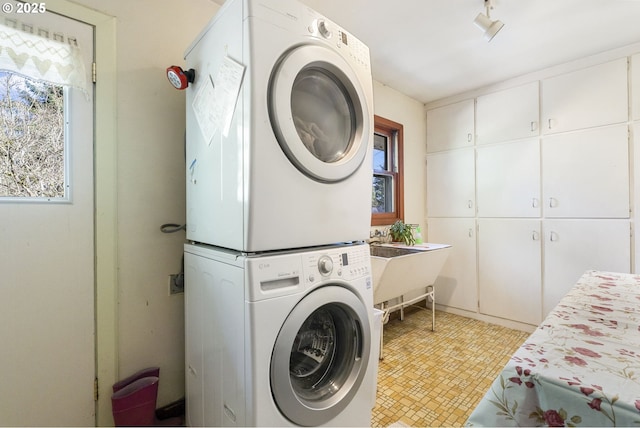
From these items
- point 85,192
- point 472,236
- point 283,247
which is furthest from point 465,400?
point 85,192

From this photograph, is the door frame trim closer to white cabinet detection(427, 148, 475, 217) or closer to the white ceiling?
the white ceiling

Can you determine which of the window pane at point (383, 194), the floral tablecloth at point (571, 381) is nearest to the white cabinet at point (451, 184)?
the window pane at point (383, 194)

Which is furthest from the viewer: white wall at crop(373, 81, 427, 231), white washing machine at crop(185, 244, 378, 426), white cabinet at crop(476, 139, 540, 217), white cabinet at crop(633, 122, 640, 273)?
white wall at crop(373, 81, 427, 231)

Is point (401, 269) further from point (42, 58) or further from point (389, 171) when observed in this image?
point (42, 58)

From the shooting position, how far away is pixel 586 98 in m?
2.53

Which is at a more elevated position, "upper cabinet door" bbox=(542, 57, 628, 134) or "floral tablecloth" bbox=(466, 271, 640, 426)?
"upper cabinet door" bbox=(542, 57, 628, 134)

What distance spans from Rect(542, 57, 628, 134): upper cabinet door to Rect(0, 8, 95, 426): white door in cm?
360

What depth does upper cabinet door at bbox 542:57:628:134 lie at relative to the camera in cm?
239

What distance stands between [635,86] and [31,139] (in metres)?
4.09

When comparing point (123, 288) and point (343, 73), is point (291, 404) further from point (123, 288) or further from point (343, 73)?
point (343, 73)

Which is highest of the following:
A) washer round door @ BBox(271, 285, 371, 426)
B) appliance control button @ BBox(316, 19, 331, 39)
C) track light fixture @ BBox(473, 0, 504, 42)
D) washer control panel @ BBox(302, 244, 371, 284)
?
track light fixture @ BBox(473, 0, 504, 42)

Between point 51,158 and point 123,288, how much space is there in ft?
2.34

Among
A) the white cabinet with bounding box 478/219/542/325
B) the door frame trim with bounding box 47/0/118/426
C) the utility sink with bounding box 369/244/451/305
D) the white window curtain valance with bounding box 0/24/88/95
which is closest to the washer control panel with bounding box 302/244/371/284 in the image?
the utility sink with bounding box 369/244/451/305

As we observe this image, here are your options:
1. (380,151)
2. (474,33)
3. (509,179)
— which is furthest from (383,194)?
(474,33)
